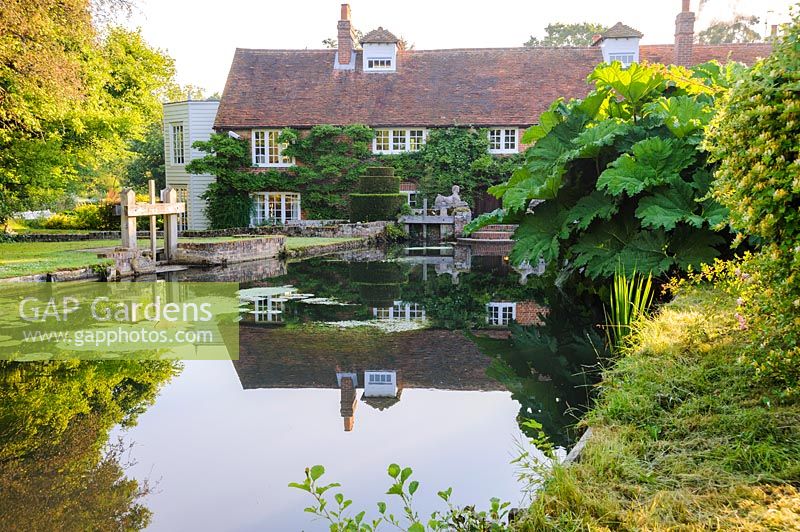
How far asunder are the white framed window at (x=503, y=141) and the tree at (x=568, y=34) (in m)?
31.6

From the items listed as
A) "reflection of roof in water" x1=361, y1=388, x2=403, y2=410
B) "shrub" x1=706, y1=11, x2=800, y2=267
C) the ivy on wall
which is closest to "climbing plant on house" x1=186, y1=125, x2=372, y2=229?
the ivy on wall

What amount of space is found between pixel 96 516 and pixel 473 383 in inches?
136

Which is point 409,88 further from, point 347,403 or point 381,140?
point 347,403

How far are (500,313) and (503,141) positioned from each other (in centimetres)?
2066

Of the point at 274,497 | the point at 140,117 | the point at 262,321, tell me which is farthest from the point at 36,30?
the point at 274,497

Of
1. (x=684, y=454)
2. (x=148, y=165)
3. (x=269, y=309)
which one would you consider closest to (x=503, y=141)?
(x=269, y=309)

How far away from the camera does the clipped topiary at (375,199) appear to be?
26.6 meters

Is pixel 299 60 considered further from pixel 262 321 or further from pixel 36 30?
pixel 262 321

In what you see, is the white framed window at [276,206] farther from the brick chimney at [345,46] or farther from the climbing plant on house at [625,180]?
the climbing plant on house at [625,180]

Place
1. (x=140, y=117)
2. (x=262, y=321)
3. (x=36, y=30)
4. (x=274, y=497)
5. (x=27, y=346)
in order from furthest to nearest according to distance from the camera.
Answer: (x=140, y=117), (x=36, y=30), (x=262, y=321), (x=27, y=346), (x=274, y=497)

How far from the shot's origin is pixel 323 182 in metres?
29.9

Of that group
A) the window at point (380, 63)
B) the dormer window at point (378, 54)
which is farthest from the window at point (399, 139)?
the window at point (380, 63)

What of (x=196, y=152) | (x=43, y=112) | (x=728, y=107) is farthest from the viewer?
(x=196, y=152)

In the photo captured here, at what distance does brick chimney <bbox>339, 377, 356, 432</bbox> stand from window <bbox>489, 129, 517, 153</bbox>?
2443 cm
